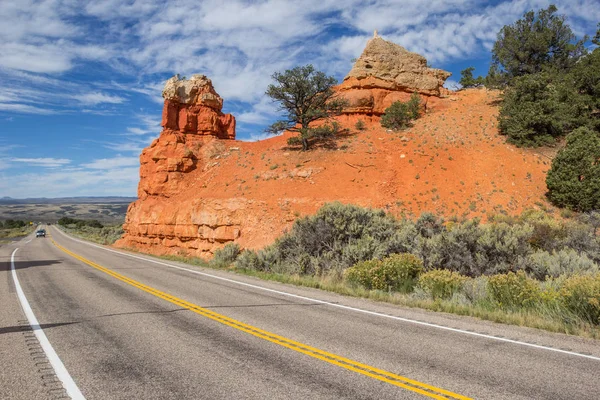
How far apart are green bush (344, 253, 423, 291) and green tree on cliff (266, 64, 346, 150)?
2155cm

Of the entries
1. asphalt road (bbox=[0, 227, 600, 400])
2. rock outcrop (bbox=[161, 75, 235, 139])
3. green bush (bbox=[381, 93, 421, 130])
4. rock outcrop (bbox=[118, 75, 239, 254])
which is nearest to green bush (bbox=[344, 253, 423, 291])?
→ asphalt road (bbox=[0, 227, 600, 400])

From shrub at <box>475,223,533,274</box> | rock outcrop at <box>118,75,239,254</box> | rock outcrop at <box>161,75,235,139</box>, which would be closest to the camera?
shrub at <box>475,223,533,274</box>

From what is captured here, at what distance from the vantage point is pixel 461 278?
10422mm

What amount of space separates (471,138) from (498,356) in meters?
30.7

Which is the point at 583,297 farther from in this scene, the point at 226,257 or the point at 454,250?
the point at 226,257

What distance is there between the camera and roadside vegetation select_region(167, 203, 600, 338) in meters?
7.96

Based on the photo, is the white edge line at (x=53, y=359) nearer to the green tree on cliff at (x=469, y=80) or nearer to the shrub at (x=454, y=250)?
the shrub at (x=454, y=250)

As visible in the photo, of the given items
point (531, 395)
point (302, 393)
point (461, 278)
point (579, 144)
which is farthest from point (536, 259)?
point (579, 144)

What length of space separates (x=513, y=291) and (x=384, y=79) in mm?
36050

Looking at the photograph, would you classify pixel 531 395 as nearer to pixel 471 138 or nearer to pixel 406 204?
pixel 406 204

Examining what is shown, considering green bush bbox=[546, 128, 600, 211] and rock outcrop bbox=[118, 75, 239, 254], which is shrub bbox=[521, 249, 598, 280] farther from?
rock outcrop bbox=[118, 75, 239, 254]

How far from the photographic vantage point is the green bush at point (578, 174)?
22.8 m

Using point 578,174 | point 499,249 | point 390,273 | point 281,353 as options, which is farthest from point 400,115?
point 281,353

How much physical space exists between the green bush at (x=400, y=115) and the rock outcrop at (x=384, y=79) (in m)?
2.63
